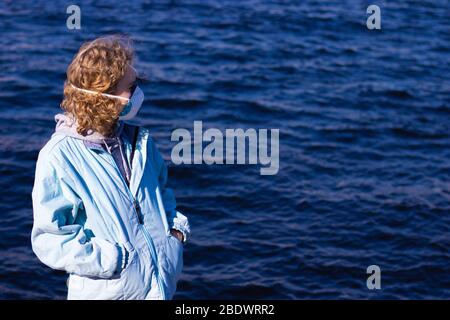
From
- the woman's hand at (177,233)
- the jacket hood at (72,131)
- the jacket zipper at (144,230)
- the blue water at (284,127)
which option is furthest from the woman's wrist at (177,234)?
the blue water at (284,127)

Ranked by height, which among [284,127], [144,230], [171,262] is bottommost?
[171,262]

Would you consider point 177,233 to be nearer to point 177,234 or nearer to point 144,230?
point 177,234

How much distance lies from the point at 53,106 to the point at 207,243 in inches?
117

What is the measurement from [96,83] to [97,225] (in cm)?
54

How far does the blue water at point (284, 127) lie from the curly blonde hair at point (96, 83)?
3.24 meters

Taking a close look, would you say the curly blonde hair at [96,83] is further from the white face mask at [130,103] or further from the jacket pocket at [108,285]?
the jacket pocket at [108,285]

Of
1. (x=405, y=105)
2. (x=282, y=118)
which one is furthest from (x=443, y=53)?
(x=282, y=118)

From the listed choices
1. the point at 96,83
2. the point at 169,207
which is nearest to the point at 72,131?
the point at 96,83

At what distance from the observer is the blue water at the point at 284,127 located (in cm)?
686

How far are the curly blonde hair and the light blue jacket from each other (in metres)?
0.08

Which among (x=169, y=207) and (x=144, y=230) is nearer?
(x=144, y=230)

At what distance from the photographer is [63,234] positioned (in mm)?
3320
